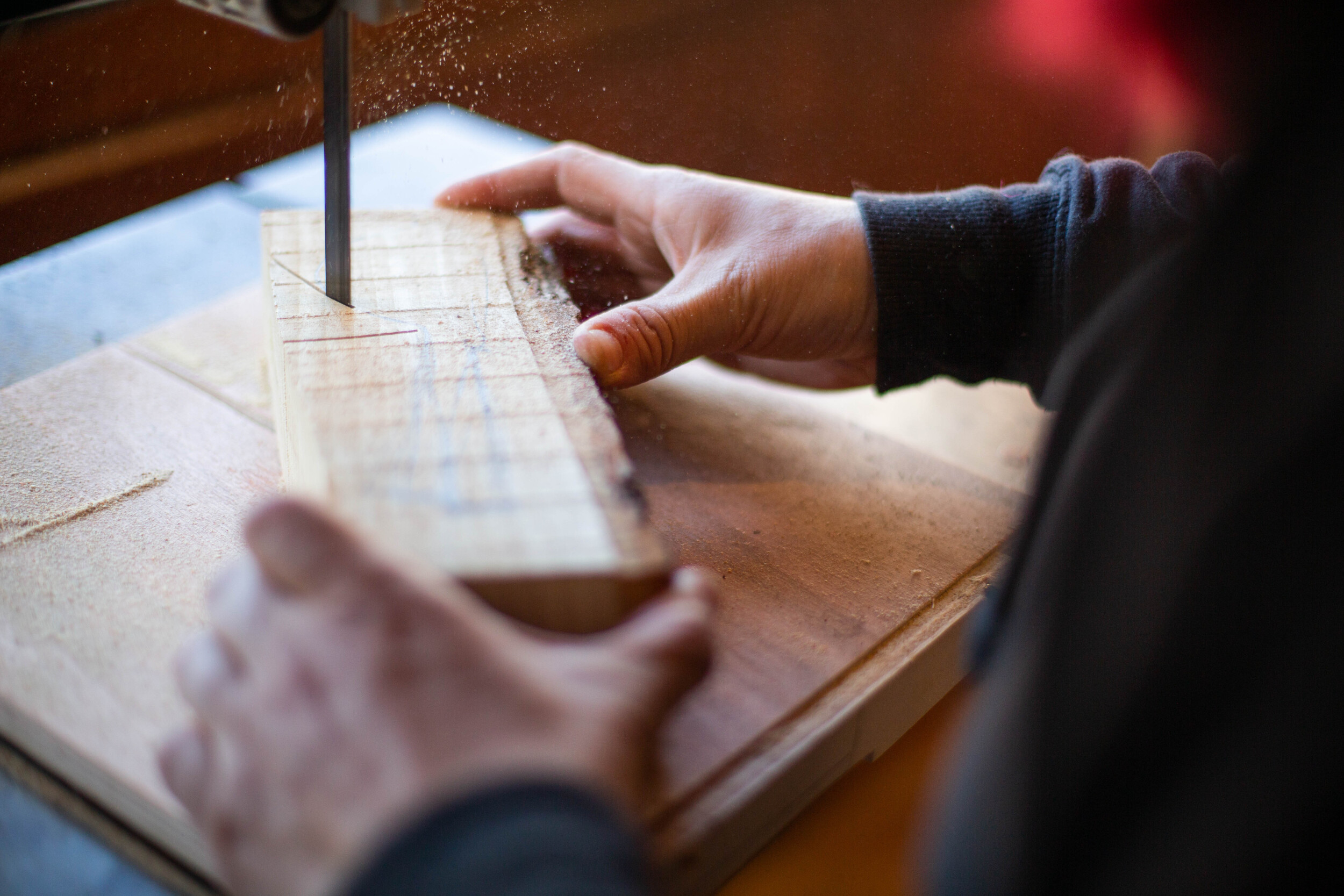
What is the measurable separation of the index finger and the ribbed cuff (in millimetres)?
205

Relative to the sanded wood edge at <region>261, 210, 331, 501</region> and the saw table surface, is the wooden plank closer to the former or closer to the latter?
the sanded wood edge at <region>261, 210, 331, 501</region>

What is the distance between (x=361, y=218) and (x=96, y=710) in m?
0.46

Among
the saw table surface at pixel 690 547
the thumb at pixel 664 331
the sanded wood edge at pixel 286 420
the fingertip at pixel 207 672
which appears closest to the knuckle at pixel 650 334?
the thumb at pixel 664 331

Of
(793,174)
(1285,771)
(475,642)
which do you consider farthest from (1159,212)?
(475,642)

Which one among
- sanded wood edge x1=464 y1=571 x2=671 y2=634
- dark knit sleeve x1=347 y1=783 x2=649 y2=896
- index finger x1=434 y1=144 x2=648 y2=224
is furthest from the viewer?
index finger x1=434 y1=144 x2=648 y2=224

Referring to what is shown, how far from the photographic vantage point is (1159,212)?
0.72 m

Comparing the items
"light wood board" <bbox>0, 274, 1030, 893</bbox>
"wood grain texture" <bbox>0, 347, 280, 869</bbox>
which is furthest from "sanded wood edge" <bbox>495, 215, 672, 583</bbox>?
"wood grain texture" <bbox>0, 347, 280, 869</bbox>

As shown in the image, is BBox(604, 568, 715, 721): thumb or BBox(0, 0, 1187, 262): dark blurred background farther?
BBox(0, 0, 1187, 262): dark blurred background

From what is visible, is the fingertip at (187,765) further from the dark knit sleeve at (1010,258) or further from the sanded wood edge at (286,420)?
the dark knit sleeve at (1010,258)

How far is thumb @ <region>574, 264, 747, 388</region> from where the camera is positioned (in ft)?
2.23

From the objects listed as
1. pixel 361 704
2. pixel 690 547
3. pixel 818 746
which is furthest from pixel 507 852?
pixel 690 547

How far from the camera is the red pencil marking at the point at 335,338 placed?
65 cm

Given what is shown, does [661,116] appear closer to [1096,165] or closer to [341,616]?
[1096,165]

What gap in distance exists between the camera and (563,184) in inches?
35.5
